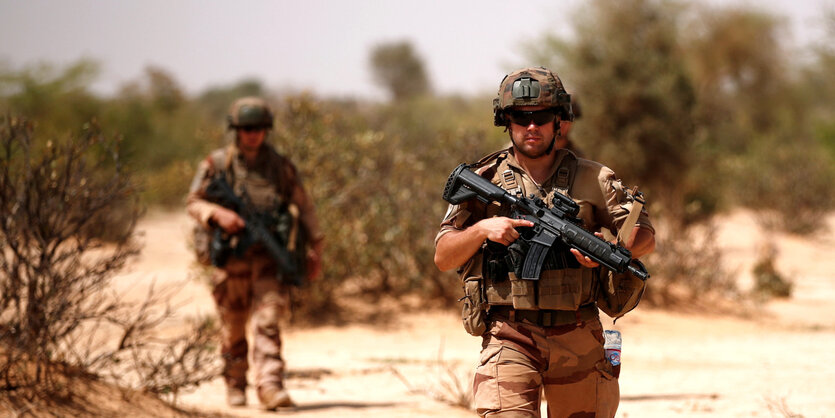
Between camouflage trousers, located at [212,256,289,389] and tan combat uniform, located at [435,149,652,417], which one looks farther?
camouflage trousers, located at [212,256,289,389]

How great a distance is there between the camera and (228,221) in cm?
592

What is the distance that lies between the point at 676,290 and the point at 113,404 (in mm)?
8642

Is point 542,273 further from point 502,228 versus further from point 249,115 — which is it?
point 249,115

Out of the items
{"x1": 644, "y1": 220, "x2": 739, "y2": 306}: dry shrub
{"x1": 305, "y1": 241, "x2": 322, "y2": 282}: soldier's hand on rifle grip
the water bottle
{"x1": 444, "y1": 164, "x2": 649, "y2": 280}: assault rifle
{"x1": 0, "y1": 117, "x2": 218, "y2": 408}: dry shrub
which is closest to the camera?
{"x1": 444, "y1": 164, "x2": 649, "y2": 280}: assault rifle

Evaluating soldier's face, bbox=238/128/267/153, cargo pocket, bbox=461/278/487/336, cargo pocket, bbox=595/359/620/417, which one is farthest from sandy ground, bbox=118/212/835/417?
cargo pocket, bbox=461/278/487/336

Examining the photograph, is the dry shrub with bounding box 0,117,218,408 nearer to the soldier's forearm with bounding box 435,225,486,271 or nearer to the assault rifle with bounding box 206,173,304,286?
the assault rifle with bounding box 206,173,304,286

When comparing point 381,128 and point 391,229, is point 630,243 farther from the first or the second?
point 381,128

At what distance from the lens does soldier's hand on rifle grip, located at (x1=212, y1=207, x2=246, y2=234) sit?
5.91 m

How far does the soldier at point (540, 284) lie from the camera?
3328mm

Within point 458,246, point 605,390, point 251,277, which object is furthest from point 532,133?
point 251,277

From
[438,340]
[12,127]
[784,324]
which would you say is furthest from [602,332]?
[784,324]

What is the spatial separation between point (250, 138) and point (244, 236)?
24.7 inches

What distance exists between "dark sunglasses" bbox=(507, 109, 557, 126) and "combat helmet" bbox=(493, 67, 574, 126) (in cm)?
3

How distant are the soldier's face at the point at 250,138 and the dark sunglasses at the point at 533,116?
9.66 feet
